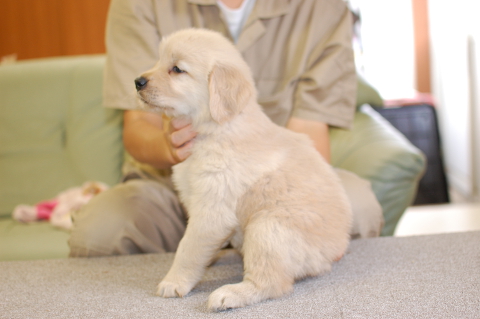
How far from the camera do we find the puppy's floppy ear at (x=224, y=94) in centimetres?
107

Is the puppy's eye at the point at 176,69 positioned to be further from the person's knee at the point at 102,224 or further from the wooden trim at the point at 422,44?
the wooden trim at the point at 422,44

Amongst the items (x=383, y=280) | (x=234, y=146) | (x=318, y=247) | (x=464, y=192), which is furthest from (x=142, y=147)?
(x=464, y=192)

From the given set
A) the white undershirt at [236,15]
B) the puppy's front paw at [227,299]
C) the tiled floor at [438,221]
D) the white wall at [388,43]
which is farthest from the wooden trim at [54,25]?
the puppy's front paw at [227,299]

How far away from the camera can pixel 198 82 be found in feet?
3.64

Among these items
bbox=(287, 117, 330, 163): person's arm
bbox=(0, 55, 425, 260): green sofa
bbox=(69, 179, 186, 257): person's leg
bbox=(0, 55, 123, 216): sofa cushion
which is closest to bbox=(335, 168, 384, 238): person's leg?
bbox=(287, 117, 330, 163): person's arm

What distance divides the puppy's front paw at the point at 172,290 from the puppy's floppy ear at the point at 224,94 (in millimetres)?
393

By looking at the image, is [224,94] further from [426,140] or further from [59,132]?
[426,140]

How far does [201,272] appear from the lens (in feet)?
3.49

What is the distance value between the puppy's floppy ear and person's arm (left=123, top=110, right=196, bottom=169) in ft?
0.41

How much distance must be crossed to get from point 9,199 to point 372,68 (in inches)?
170

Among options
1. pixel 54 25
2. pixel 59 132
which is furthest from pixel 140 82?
pixel 54 25

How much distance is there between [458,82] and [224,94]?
12.1 feet

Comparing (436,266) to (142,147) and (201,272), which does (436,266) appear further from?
(142,147)

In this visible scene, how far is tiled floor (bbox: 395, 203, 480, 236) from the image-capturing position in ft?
7.21
